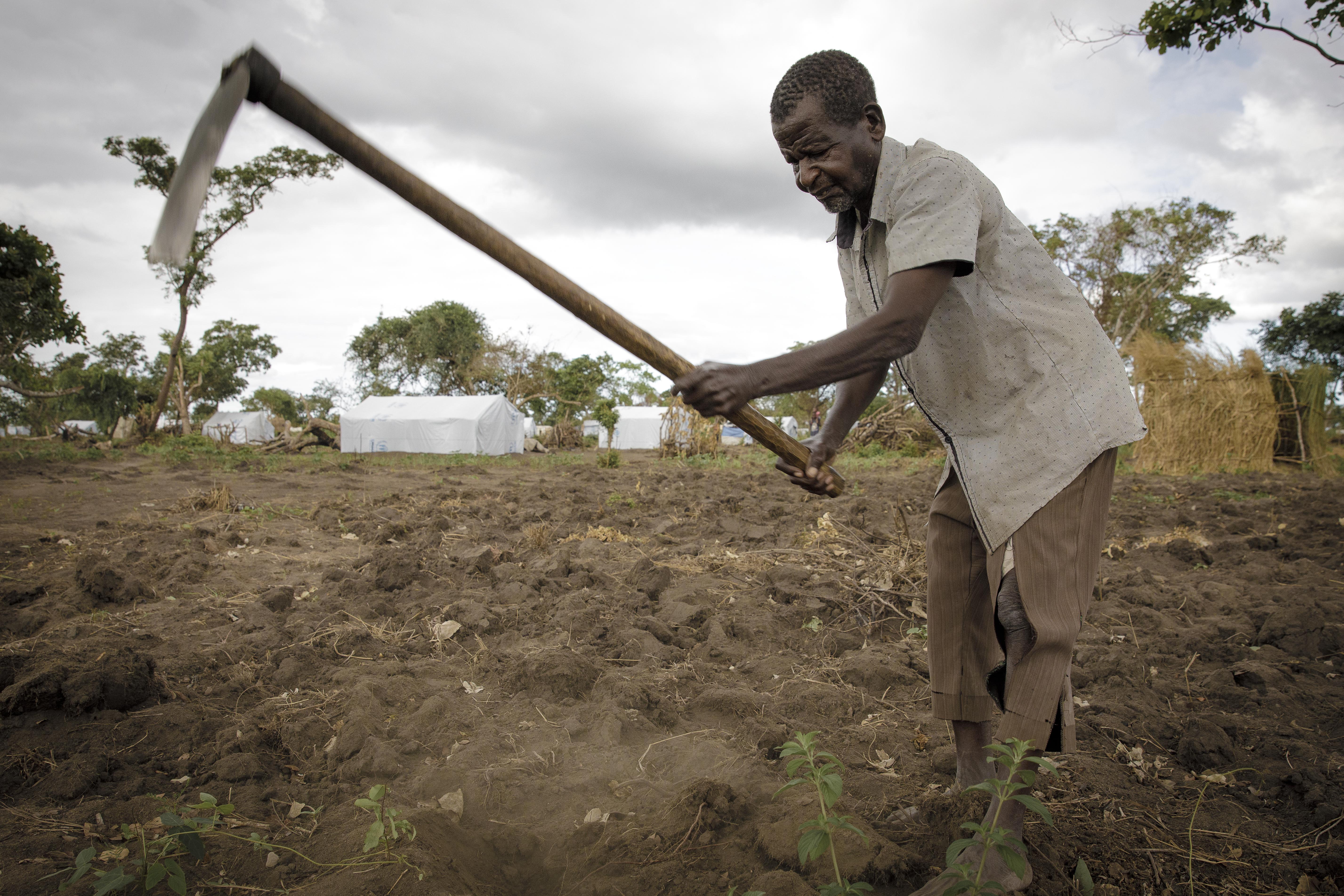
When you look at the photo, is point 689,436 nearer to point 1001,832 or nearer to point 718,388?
point 718,388

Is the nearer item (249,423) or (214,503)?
(214,503)

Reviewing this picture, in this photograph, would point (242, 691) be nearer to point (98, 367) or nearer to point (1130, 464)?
point (1130, 464)

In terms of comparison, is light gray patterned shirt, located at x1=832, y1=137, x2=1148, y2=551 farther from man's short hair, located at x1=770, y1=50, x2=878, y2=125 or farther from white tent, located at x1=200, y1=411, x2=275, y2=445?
white tent, located at x1=200, y1=411, x2=275, y2=445

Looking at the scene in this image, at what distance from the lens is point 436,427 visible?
74.5 ft

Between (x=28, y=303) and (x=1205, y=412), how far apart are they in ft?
61.4

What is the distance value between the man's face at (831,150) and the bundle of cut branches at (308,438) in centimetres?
1865

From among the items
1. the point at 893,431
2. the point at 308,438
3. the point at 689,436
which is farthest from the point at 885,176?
the point at 308,438

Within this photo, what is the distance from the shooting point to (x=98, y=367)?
32750 millimetres

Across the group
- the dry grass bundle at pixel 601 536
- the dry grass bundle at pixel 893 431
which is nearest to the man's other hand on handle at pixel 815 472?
the dry grass bundle at pixel 601 536

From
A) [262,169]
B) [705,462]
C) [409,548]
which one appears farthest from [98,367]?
[409,548]

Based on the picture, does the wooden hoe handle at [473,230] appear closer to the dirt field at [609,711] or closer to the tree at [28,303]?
the dirt field at [609,711]

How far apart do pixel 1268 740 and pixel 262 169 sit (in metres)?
20.6

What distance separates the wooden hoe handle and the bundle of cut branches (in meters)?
18.0

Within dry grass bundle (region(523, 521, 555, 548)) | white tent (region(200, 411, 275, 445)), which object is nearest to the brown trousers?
dry grass bundle (region(523, 521, 555, 548))
